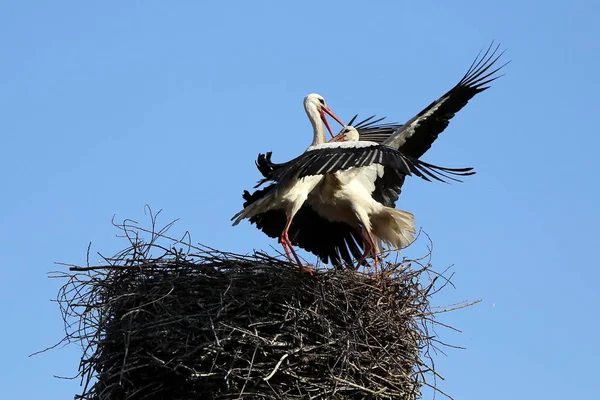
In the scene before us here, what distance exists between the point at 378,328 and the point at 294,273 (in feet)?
2.36

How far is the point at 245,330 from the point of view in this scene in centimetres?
798

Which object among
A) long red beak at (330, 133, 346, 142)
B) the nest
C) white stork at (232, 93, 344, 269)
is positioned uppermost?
long red beak at (330, 133, 346, 142)

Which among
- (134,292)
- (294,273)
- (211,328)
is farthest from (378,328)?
(134,292)

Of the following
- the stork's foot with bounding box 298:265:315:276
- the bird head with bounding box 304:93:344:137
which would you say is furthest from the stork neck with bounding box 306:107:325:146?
the stork's foot with bounding box 298:265:315:276

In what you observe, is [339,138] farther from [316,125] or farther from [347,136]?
[316,125]

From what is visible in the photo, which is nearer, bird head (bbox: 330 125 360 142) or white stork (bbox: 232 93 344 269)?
white stork (bbox: 232 93 344 269)

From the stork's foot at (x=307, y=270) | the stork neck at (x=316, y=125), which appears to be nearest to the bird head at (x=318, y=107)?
the stork neck at (x=316, y=125)

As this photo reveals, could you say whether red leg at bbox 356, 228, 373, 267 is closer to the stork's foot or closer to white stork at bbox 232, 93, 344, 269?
white stork at bbox 232, 93, 344, 269

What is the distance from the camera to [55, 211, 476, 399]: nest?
311 inches

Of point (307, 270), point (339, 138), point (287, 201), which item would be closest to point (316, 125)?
point (339, 138)

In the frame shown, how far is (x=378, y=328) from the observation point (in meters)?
8.40

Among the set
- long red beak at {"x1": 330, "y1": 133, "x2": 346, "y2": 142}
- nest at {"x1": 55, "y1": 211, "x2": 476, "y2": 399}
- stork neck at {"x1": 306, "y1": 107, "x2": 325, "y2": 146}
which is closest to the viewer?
nest at {"x1": 55, "y1": 211, "x2": 476, "y2": 399}

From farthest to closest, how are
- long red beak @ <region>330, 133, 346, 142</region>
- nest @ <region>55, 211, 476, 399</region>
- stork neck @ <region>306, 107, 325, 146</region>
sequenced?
long red beak @ <region>330, 133, 346, 142</region> → stork neck @ <region>306, 107, 325, 146</region> → nest @ <region>55, 211, 476, 399</region>

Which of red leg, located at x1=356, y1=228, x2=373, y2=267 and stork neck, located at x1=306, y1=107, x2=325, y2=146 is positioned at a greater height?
stork neck, located at x1=306, y1=107, x2=325, y2=146
